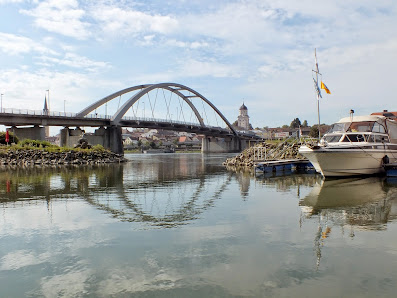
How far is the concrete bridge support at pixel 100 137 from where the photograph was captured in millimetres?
68938

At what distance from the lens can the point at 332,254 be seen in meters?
8.18

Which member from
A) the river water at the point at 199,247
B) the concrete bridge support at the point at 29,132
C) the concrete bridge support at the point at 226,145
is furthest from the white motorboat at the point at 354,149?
the concrete bridge support at the point at 226,145

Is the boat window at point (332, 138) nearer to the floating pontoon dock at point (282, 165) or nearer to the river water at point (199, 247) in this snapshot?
the floating pontoon dock at point (282, 165)

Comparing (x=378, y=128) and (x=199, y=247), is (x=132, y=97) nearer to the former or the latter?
(x=378, y=128)

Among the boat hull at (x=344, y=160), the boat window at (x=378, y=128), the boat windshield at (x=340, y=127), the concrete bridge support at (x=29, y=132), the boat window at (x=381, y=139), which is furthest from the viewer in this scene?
the concrete bridge support at (x=29, y=132)

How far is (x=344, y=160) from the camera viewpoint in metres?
23.8

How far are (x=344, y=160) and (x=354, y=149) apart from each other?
954 mm

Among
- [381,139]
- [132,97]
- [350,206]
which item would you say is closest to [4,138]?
[132,97]

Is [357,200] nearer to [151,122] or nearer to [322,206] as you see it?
[322,206]

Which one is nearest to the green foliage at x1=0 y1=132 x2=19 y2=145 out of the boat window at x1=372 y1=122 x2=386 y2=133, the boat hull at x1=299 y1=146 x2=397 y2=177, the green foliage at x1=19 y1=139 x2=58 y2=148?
the green foliage at x1=19 y1=139 x2=58 y2=148

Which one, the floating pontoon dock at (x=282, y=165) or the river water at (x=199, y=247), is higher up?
the floating pontoon dock at (x=282, y=165)

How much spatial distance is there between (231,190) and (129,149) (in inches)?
5647

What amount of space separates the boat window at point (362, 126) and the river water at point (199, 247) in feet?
36.6

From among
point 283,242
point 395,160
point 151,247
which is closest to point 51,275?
point 151,247
